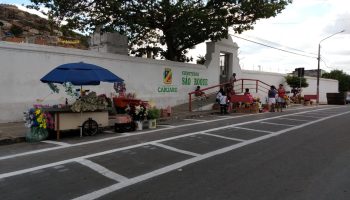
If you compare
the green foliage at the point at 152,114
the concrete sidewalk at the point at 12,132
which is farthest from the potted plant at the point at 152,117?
the concrete sidewalk at the point at 12,132

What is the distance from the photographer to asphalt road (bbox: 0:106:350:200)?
637 centimetres

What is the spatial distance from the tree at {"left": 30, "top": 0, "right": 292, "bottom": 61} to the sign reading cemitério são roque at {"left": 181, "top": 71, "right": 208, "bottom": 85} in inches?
81.3

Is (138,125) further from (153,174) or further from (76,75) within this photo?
(153,174)

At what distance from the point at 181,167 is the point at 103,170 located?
156 centimetres

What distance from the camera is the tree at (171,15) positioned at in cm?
2020

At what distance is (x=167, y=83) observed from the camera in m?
23.1

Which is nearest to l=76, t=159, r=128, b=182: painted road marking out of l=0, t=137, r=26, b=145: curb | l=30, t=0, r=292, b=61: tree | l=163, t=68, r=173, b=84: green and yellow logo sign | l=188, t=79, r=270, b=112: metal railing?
l=0, t=137, r=26, b=145: curb

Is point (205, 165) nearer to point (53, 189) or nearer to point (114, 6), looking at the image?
point (53, 189)

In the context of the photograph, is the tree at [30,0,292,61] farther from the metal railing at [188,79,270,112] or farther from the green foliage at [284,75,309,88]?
the green foliage at [284,75,309,88]

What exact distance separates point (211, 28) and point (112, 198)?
1693cm

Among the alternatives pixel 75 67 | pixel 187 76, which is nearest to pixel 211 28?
pixel 187 76

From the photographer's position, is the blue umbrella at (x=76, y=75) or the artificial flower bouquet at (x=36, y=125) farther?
the blue umbrella at (x=76, y=75)

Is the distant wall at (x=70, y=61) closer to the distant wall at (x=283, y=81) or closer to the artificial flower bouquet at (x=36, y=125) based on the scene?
the artificial flower bouquet at (x=36, y=125)

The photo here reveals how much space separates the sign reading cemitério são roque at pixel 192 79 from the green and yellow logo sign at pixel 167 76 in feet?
3.81
